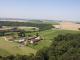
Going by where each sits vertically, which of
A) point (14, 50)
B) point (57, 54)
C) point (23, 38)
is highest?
point (57, 54)

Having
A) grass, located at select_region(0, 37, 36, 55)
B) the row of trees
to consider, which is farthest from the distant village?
the row of trees

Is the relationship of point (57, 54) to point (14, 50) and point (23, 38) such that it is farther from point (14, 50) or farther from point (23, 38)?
point (23, 38)

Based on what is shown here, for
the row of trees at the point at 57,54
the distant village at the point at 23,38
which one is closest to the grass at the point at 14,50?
the row of trees at the point at 57,54

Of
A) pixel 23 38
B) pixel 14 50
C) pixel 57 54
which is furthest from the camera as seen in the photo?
pixel 23 38

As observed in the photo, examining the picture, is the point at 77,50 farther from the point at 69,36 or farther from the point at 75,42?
the point at 69,36

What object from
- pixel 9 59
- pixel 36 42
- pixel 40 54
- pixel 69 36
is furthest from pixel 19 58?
pixel 36 42

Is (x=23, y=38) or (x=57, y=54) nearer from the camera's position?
(x=57, y=54)

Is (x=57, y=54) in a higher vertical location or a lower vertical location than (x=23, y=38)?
higher

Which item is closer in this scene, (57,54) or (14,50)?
(57,54)

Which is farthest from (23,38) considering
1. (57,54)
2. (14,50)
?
(57,54)

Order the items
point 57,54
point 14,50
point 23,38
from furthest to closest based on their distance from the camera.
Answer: point 23,38 < point 14,50 < point 57,54

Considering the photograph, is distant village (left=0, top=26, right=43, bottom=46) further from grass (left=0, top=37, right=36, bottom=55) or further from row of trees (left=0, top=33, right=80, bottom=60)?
row of trees (left=0, top=33, right=80, bottom=60)
